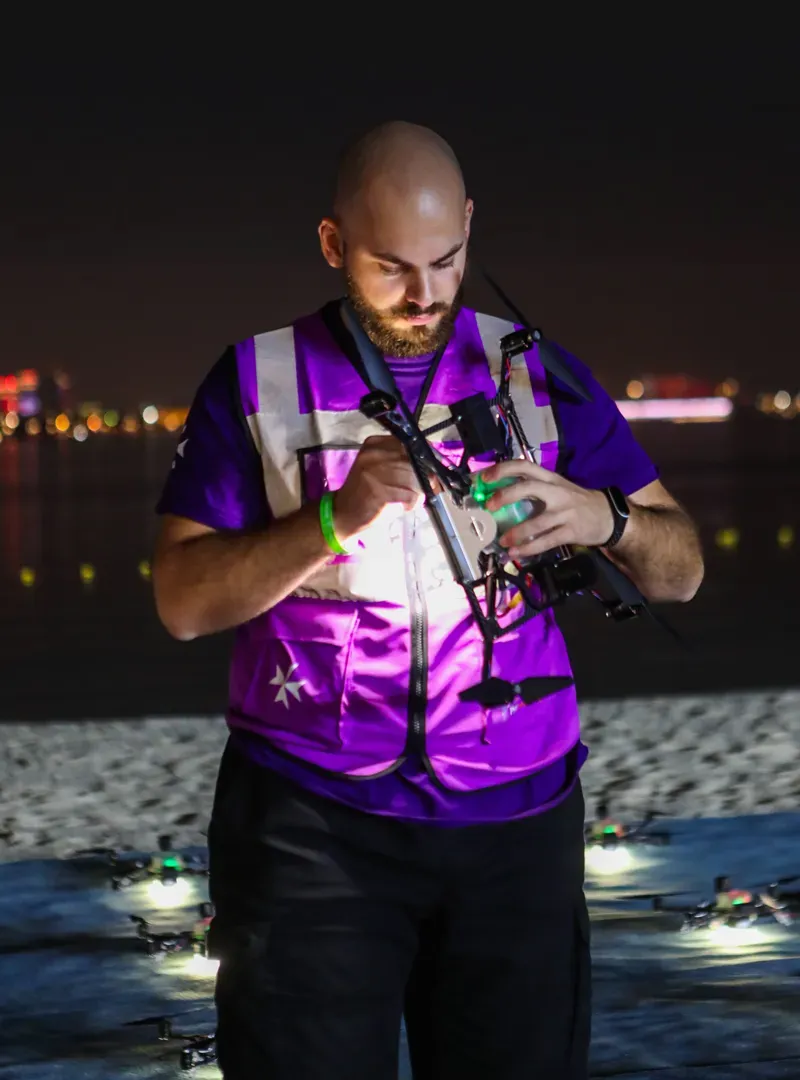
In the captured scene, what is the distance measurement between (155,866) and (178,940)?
0.67 m

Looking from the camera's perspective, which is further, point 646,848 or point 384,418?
point 646,848

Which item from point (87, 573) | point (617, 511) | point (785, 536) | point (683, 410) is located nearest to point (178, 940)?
point (617, 511)

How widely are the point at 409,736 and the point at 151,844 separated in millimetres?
3712

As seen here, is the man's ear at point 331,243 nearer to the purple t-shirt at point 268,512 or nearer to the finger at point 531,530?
the purple t-shirt at point 268,512

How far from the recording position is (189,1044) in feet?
12.2

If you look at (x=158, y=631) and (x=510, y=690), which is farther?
(x=158, y=631)

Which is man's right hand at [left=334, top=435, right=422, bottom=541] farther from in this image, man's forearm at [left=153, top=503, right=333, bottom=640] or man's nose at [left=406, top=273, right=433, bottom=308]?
man's nose at [left=406, top=273, right=433, bottom=308]

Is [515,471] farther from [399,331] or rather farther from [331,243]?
[331,243]

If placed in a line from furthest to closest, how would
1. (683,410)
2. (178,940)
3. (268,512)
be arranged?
(683,410) → (178,940) → (268,512)

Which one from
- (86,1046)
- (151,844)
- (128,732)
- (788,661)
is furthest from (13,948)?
(788,661)

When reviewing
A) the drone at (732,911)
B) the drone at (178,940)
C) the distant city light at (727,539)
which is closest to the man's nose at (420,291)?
the drone at (178,940)

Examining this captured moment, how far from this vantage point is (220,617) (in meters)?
2.00

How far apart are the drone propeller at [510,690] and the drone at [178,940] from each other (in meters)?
2.52

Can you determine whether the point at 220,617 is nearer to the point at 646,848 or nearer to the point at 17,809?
the point at 646,848
